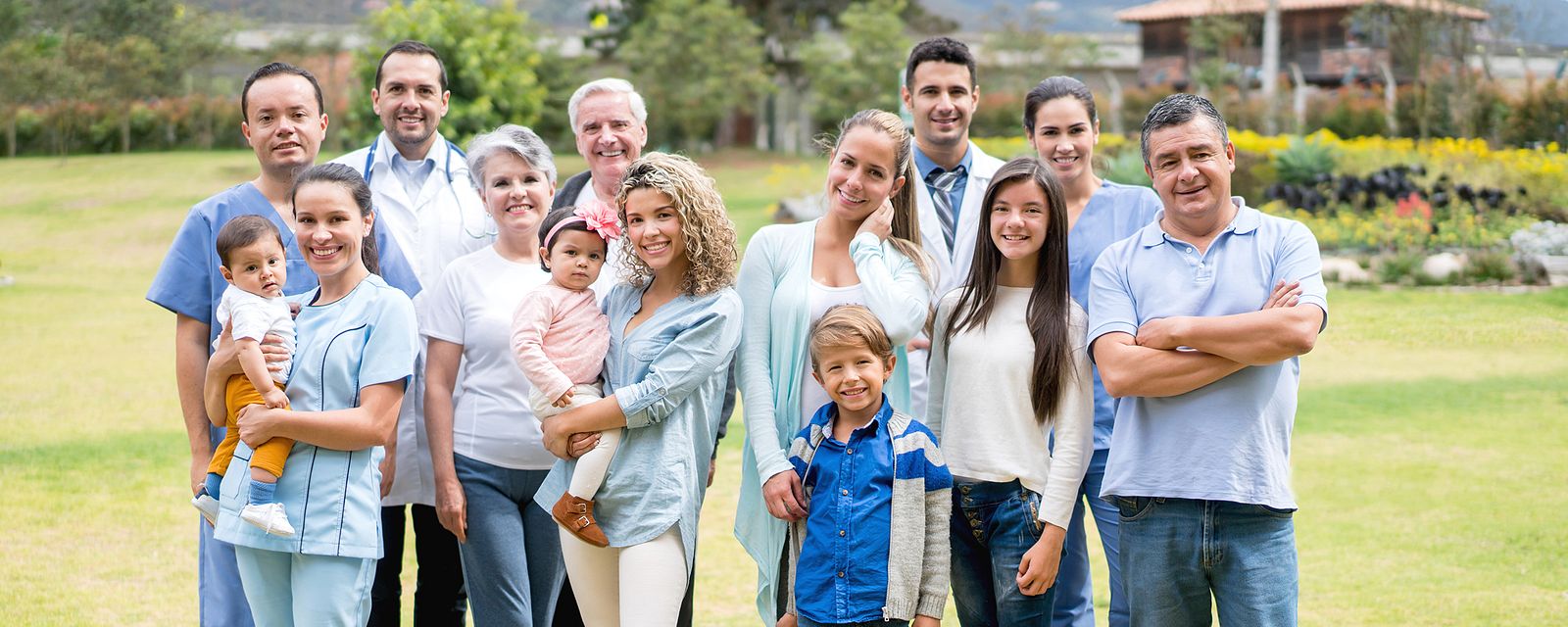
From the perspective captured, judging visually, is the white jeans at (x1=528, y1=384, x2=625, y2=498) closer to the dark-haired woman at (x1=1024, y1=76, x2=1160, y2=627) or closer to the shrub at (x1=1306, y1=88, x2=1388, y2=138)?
the dark-haired woman at (x1=1024, y1=76, x2=1160, y2=627)

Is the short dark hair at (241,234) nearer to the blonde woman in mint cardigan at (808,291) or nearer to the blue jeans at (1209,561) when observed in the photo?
the blonde woman in mint cardigan at (808,291)

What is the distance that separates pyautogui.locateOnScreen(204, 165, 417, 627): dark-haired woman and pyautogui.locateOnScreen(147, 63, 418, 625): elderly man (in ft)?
1.14

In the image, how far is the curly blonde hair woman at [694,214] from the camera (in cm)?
299

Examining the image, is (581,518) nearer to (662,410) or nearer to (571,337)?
(662,410)

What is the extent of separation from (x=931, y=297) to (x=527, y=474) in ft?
3.68

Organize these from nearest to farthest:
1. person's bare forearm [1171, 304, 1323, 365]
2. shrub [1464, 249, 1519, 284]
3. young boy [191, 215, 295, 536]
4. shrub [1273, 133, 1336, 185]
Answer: person's bare forearm [1171, 304, 1323, 365]
young boy [191, 215, 295, 536]
shrub [1464, 249, 1519, 284]
shrub [1273, 133, 1336, 185]

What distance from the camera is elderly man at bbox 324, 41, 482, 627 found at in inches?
147

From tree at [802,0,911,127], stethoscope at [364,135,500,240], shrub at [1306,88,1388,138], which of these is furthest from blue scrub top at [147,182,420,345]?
tree at [802,0,911,127]

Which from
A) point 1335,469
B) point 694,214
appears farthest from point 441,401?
point 1335,469

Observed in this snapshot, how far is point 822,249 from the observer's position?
10.5 ft

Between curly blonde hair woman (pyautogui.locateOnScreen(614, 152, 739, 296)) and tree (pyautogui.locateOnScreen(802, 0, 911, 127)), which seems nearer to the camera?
curly blonde hair woman (pyautogui.locateOnScreen(614, 152, 739, 296))

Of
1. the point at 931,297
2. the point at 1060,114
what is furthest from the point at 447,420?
the point at 1060,114

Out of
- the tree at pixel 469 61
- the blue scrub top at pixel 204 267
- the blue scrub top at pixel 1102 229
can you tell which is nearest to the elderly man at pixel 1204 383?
the blue scrub top at pixel 1102 229

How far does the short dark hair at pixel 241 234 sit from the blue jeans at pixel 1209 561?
197cm
